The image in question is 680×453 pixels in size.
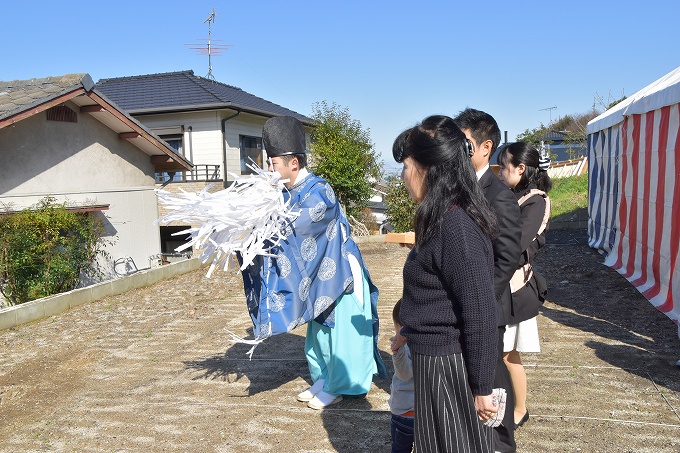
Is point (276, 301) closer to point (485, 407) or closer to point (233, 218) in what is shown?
point (233, 218)

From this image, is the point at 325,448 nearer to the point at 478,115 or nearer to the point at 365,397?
the point at 365,397

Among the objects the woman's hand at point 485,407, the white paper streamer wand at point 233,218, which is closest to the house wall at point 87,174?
the white paper streamer wand at point 233,218

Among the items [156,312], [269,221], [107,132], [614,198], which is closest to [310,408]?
[269,221]

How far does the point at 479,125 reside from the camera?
2.71 metres

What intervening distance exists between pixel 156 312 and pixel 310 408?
4.15 m

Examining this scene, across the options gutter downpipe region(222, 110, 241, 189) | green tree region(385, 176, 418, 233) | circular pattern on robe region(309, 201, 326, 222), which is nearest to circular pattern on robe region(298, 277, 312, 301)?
circular pattern on robe region(309, 201, 326, 222)

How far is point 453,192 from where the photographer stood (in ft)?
6.61

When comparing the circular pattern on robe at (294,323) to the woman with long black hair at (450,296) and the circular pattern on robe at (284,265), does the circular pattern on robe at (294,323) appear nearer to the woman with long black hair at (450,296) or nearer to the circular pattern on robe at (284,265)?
the circular pattern on robe at (284,265)

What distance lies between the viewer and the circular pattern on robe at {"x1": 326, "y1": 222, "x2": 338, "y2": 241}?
3.86 meters

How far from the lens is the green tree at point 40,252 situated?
299 inches

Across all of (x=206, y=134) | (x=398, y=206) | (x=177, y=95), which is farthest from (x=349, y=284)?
(x=177, y=95)

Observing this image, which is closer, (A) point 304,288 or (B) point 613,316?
(A) point 304,288

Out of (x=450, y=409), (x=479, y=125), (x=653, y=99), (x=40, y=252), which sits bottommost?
(x=40, y=252)

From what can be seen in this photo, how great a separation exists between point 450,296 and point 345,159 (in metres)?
15.0
